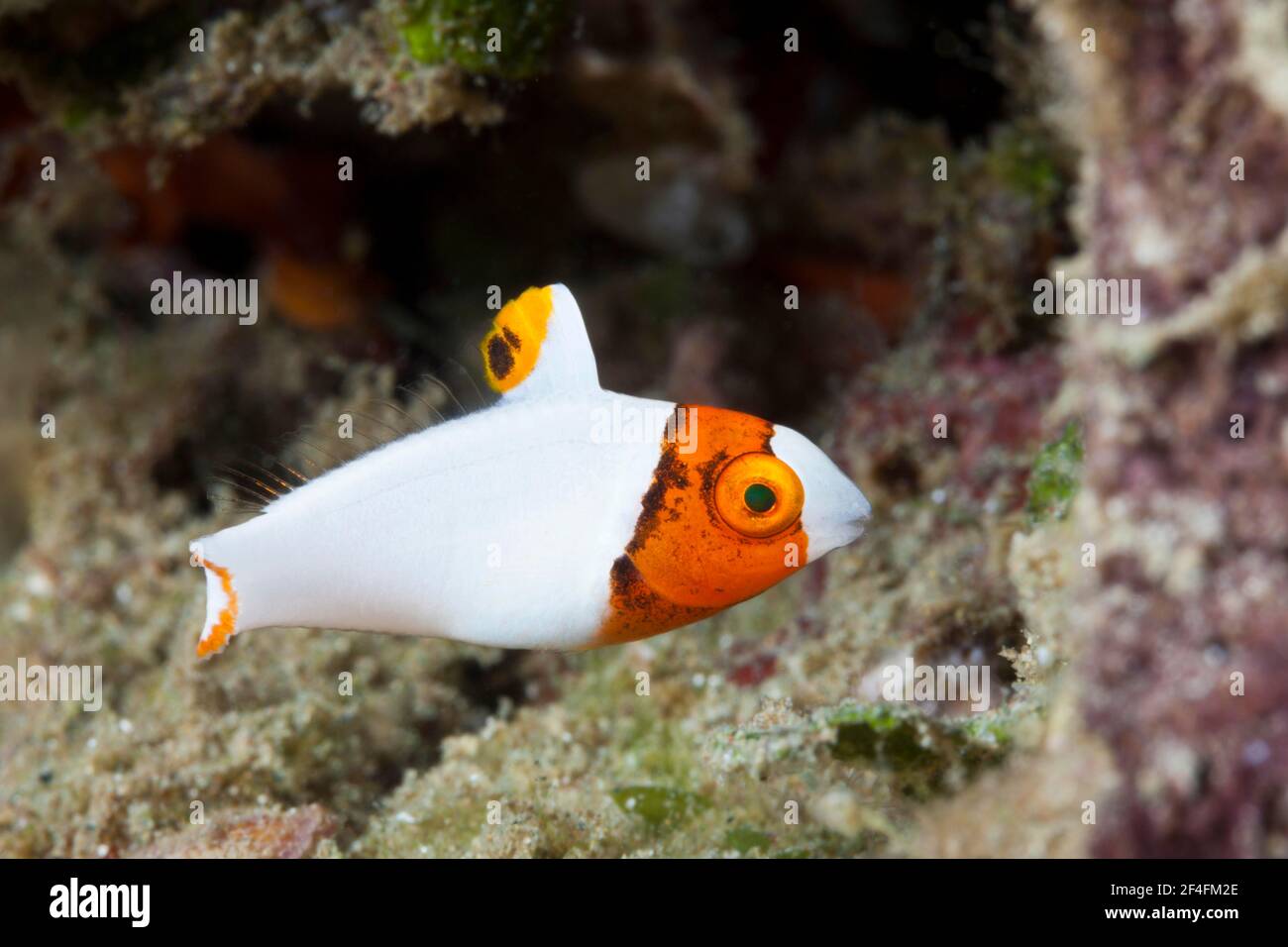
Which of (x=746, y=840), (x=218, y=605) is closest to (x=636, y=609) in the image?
(x=746, y=840)

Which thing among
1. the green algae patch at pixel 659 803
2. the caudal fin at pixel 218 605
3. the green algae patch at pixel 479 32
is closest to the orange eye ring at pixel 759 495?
the green algae patch at pixel 659 803

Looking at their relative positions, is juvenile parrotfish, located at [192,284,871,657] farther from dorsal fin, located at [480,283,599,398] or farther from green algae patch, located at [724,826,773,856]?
green algae patch, located at [724,826,773,856]

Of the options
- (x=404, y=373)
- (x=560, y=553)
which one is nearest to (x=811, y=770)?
(x=560, y=553)

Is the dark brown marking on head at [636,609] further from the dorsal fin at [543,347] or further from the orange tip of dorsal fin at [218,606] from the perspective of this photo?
the orange tip of dorsal fin at [218,606]

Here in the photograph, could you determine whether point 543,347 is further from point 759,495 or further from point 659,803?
point 659,803

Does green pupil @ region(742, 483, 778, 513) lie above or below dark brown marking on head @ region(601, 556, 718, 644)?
above

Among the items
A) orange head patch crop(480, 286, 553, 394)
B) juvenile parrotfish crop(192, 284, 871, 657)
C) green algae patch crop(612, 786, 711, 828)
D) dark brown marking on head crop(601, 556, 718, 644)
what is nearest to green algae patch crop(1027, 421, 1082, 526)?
juvenile parrotfish crop(192, 284, 871, 657)
